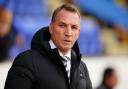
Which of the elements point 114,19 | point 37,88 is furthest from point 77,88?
point 114,19

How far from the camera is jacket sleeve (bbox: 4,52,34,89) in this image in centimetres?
272

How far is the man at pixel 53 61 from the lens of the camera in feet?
9.00

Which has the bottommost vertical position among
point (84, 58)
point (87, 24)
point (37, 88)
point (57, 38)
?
point (84, 58)

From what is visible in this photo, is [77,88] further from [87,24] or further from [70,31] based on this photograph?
[87,24]

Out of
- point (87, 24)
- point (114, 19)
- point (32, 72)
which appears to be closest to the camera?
point (32, 72)

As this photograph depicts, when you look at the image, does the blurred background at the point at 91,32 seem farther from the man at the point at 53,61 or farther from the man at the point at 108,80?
the man at the point at 53,61

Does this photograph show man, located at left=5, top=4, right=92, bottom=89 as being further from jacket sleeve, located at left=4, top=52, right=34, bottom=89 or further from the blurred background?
the blurred background

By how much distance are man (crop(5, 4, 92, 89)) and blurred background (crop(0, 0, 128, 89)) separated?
12.8ft

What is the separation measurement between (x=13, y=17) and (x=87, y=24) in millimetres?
1339

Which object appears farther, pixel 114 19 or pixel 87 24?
pixel 114 19

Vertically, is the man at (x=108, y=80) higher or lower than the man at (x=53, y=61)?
lower

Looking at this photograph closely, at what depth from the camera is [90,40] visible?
26.8 feet

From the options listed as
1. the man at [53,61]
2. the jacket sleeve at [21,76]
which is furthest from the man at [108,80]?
the jacket sleeve at [21,76]

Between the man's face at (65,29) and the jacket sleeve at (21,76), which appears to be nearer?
the jacket sleeve at (21,76)
